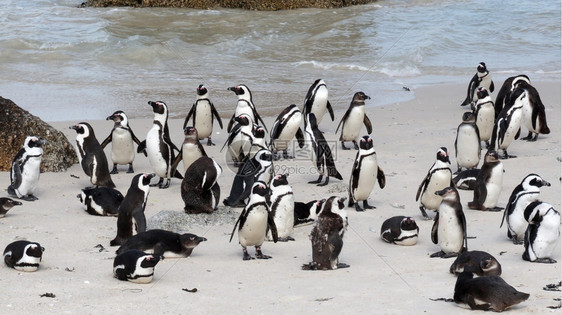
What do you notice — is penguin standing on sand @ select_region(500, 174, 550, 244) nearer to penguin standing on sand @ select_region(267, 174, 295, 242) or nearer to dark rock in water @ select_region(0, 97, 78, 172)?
penguin standing on sand @ select_region(267, 174, 295, 242)

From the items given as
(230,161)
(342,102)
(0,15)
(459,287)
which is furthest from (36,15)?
(459,287)

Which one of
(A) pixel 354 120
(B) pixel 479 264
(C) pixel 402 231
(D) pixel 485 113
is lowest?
(C) pixel 402 231

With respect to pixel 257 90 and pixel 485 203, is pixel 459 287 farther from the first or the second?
pixel 257 90

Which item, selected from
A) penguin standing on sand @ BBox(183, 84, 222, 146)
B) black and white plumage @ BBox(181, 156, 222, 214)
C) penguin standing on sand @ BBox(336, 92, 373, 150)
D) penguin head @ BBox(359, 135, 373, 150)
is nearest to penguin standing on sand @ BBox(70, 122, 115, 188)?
black and white plumage @ BBox(181, 156, 222, 214)

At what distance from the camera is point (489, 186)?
26.3ft

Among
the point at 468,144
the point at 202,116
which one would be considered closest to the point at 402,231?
the point at 468,144

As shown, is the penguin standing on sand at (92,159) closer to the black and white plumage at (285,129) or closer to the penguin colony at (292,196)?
the penguin colony at (292,196)

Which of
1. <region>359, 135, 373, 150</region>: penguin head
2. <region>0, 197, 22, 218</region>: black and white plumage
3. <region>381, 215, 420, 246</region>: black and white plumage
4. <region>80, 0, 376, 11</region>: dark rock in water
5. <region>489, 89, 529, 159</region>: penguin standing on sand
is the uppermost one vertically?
<region>80, 0, 376, 11</region>: dark rock in water

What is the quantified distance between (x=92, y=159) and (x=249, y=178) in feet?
5.89

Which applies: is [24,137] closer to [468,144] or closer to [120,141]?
[120,141]

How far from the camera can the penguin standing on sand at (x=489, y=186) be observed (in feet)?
26.3

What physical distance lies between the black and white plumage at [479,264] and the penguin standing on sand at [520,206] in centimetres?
102

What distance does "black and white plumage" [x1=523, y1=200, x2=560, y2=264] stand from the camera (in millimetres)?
6355

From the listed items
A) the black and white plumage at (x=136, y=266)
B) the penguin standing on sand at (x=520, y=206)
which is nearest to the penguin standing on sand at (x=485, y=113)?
the penguin standing on sand at (x=520, y=206)
